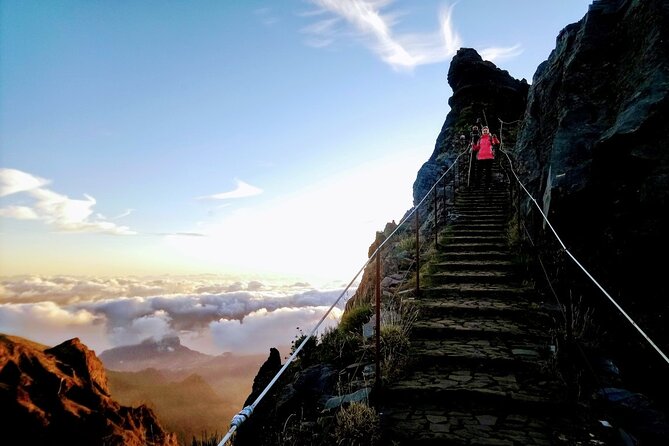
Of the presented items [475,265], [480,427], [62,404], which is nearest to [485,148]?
[475,265]

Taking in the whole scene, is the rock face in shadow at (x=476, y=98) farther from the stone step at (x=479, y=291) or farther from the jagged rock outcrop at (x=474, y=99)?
the stone step at (x=479, y=291)

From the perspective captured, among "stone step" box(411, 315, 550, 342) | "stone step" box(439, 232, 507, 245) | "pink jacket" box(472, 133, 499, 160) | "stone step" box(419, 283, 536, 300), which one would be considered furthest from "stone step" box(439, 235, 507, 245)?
"pink jacket" box(472, 133, 499, 160)

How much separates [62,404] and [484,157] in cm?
6887

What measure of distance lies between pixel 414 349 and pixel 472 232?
605cm

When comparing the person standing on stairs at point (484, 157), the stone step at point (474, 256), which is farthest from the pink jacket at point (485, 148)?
the stone step at point (474, 256)

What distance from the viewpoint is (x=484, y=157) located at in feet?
46.1

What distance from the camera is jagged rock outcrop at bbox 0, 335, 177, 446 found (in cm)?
4975

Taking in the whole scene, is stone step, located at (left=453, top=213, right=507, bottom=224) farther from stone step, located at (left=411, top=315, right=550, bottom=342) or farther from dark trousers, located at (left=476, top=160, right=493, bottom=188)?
stone step, located at (left=411, top=315, right=550, bottom=342)

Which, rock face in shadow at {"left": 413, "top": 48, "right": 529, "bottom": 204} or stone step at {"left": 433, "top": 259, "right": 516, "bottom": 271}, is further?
rock face in shadow at {"left": 413, "top": 48, "right": 529, "bottom": 204}

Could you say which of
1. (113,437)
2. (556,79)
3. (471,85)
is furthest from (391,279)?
(113,437)

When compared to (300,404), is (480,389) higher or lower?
higher

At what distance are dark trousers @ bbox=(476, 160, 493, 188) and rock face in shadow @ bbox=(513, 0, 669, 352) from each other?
594cm

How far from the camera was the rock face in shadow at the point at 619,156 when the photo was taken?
4.91 m

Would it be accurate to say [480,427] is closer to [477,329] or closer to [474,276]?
[477,329]
